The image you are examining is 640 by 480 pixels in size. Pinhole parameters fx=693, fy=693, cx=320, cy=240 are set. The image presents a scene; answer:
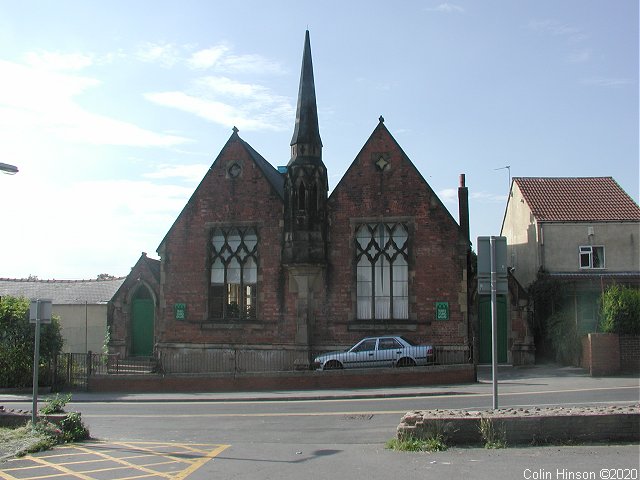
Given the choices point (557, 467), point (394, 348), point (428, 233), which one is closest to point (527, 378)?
point (394, 348)

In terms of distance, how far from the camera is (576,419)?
1012 centimetres

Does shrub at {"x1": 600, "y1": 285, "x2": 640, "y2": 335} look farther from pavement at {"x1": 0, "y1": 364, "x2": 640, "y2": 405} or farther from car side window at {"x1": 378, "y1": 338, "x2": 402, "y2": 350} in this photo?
car side window at {"x1": 378, "y1": 338, "x2": 402, "y2": 350}

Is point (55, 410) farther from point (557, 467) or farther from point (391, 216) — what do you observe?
point (391, 216)

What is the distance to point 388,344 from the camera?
23.6m

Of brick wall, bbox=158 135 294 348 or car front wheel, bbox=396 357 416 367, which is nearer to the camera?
car front wheel, bbox=396 357 416 367

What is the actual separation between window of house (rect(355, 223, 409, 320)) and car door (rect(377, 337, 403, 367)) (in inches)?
94.6

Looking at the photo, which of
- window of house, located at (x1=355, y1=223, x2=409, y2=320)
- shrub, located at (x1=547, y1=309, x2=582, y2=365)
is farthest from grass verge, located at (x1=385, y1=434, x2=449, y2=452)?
shrub, located at (x1=547, y1=309, x2=582, y2=365)

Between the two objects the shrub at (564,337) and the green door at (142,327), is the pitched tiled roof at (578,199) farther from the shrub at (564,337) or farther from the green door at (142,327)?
the green door at (142,327)

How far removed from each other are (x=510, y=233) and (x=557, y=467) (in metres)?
29.7

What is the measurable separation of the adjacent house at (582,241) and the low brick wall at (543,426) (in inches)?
716

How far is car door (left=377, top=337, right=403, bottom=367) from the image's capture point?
23.4 meters

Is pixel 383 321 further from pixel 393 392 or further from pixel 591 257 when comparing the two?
pixel 591 257

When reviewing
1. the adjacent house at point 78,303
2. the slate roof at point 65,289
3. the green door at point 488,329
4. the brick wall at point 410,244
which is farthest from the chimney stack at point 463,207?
the slate roof at point 65,289

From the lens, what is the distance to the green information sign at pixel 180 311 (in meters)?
28.1
